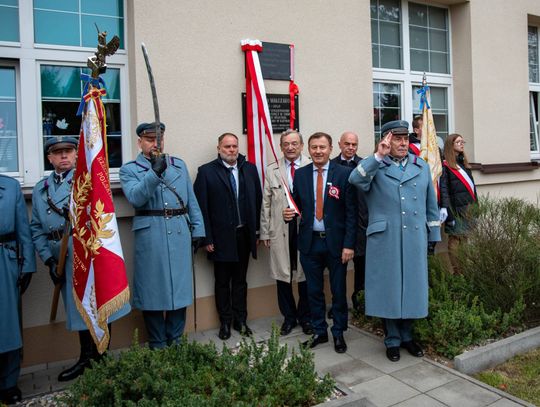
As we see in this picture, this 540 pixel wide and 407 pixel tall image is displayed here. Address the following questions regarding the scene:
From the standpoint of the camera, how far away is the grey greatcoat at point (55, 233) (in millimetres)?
3803

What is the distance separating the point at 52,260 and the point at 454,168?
4.49m

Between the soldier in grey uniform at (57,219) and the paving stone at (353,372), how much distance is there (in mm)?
1771

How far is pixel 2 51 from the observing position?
14.4ft

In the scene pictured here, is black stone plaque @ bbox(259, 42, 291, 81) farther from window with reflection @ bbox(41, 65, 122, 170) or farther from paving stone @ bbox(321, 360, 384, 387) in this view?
paving stone @ bbox(321, 360, 384, 387)

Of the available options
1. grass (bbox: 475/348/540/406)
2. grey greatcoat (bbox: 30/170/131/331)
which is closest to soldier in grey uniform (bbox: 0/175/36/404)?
grey greatcoat (bbox: 30/170/131/331)

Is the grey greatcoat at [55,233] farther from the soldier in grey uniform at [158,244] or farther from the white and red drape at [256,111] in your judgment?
the white and red drape at [256,111]

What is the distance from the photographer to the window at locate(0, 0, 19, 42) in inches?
175

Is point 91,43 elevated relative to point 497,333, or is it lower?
A: elevated

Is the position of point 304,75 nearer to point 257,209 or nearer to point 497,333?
point 257,209

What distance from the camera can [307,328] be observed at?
4.88m

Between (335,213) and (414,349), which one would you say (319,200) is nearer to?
(335,213)

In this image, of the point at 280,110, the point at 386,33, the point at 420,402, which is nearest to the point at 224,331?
the point at 420,402

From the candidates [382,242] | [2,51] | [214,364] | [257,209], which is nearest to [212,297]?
[257,209]

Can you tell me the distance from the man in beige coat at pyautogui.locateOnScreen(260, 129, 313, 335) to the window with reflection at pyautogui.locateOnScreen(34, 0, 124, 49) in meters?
2.04
